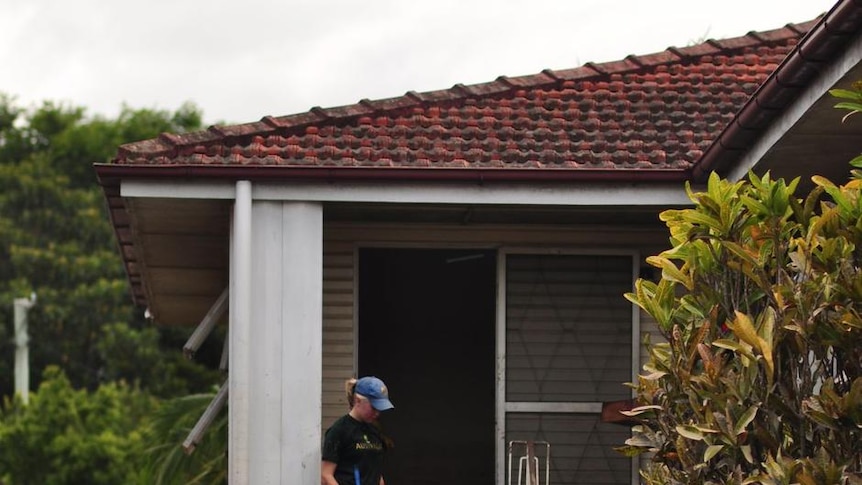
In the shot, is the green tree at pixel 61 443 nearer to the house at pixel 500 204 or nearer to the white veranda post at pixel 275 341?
the house at pixel 500 204

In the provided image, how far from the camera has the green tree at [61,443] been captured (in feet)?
103

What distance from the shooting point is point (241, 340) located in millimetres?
10453

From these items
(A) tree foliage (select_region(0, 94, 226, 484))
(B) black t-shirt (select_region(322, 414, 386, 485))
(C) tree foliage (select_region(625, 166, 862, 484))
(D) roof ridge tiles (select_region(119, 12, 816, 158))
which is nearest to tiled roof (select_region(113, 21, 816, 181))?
(D) roof ridge tiles (select_region(119, 12, 816, 158))

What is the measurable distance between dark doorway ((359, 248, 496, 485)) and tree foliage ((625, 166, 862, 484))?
788 centimetres

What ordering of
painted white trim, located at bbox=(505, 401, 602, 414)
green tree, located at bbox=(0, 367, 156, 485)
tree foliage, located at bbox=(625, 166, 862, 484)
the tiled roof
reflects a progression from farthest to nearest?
green tree, located at bbox=(0, 367, 156, 485), painted white trim, located at bbox=(505, 401, 602, 414), the tiled roof, tree foliage, located at bbox=(625, 166, 862, 484)

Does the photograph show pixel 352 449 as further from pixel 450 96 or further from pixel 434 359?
pixel 434 359

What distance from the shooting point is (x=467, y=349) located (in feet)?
55.4

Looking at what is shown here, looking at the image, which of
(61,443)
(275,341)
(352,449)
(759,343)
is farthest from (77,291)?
(759,343)

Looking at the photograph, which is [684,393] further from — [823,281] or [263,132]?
[263,132]

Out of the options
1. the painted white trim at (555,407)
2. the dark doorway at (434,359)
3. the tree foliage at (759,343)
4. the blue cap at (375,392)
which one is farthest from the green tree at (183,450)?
the tree foliage at (759,343)

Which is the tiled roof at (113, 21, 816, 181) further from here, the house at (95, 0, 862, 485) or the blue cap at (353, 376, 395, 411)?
the blue cap at (353, 376, 395, 411)

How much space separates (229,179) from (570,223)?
2629mm

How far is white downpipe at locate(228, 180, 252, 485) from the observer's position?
10.4 meters

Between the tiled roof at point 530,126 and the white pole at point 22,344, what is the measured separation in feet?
87.9
